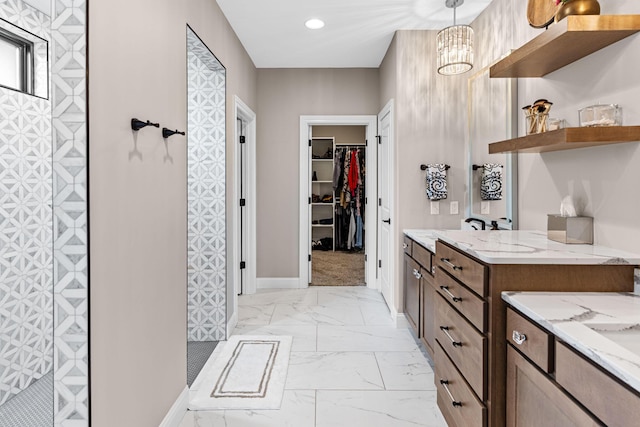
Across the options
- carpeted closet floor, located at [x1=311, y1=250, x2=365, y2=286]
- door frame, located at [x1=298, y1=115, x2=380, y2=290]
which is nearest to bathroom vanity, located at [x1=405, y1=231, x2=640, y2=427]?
door frame, located at [x1=298, y1=115, x2=380, y2=290]

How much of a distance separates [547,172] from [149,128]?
205 centimetres

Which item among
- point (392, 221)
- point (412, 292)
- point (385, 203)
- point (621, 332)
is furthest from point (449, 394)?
point (385, 203)

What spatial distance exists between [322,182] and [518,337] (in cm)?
643

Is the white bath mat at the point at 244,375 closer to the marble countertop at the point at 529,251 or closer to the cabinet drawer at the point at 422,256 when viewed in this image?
the cabinet drawer at the point at 422,256

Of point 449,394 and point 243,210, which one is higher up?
point 243,210

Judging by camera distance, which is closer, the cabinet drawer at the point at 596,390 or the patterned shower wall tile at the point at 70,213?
the cabinet drawer at the point at 596,390

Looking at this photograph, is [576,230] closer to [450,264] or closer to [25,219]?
[450,264]

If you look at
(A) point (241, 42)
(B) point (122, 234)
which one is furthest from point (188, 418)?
(A) point (241, 42)

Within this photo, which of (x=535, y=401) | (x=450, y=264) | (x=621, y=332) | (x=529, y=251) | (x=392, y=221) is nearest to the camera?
(x=621, y=332)

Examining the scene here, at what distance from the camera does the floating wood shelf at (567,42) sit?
1548mm

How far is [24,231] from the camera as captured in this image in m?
2.43

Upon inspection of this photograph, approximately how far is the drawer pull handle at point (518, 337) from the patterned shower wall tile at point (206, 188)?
2338mm

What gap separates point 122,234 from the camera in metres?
1.59

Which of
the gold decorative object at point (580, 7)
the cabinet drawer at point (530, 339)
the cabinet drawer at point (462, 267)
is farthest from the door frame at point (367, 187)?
the cabinet drawer at point (530, 339)
